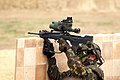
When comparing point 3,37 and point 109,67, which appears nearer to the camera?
point 109,67

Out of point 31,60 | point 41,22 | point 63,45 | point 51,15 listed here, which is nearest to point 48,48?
point 31,60

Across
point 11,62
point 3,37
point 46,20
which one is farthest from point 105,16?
point 11,62

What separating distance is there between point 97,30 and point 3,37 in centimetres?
407

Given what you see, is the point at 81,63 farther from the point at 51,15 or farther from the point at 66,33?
the point at 51,15

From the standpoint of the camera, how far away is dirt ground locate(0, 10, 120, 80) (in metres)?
16.0

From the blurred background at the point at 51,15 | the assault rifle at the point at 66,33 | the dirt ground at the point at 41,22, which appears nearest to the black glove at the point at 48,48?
the assault rifle at the point at 66,33

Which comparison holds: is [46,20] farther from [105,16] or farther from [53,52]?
[53,52]

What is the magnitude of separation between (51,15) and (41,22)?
2.53m

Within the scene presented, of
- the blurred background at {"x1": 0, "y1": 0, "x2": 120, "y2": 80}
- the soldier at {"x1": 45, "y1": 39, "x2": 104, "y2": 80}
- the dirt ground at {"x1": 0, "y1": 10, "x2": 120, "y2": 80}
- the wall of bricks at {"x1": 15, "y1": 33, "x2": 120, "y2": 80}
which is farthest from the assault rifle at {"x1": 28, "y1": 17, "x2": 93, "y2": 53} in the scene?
the blurred background at {"x1": 0, "y1": 0, "x2": 120, "y2": 80}

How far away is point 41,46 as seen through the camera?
5352 millimetres

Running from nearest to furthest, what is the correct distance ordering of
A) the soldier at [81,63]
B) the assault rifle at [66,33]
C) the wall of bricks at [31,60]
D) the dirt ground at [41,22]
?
the soldier at [81,63] < the assault rifle at [66,33] < the wall of bricks at [31,60] < the dirt ground at [41,22]

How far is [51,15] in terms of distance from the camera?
70.3 ft

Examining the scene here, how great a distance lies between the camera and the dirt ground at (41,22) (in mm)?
15971

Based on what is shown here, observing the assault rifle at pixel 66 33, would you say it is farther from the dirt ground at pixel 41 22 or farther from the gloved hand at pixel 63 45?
the dirt ground at pixel 41 22
